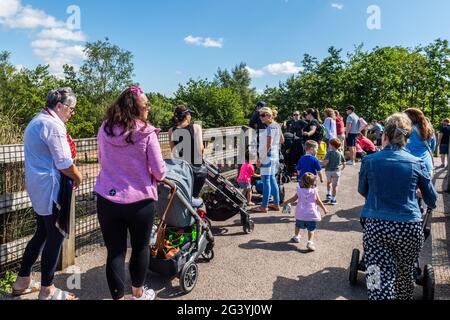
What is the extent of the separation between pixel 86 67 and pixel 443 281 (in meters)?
51.1

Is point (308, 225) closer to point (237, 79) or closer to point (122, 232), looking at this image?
point (122, 232)

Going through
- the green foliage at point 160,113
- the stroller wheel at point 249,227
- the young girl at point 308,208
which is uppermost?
the green foliage at point 160,113

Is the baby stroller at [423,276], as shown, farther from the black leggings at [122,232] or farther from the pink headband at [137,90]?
the pink headband at [137,90]

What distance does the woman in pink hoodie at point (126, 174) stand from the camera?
9.27 feet

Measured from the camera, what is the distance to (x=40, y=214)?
316cm

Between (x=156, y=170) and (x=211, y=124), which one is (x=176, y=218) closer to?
(x=156, y=170)

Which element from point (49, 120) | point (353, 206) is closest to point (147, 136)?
point (49, 120)

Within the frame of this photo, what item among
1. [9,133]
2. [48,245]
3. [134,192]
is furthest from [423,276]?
[9,133]

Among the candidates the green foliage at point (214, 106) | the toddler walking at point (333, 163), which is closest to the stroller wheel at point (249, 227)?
the toddler walking at point (333, 163)

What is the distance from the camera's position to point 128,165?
2.87 m

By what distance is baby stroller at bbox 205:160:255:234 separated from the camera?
5238 mm

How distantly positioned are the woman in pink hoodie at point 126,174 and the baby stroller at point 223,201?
223 centimetres

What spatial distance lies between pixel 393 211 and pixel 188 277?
2033 mm

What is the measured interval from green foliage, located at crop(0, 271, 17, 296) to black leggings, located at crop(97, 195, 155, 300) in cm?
132
